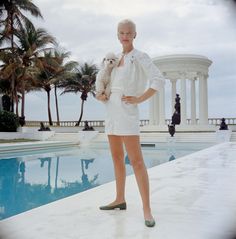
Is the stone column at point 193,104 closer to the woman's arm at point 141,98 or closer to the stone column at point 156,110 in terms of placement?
the stone column at point 156,110

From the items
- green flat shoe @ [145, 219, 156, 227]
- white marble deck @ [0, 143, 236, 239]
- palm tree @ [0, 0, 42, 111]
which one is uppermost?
palm tree @ [0, 0, 42, 111]

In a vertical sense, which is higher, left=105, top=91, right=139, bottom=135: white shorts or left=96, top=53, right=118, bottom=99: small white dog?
left=96, top=53, right=118, bottom=99: small white dog

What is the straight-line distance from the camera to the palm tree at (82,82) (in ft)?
95.8

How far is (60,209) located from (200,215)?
1.14 m

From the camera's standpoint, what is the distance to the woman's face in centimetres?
247

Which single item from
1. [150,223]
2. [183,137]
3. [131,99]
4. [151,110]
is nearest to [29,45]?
[151,110]

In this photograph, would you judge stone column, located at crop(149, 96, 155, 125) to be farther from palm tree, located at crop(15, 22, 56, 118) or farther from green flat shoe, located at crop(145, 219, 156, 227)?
green flat shoe, located at crop(145, 219, 156, 227)

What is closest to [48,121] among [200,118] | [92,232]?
[200,118]

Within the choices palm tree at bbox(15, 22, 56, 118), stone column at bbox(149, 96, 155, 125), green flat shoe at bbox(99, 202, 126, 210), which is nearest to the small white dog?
green flat shoe at bbox(99, 202, 126, 210)

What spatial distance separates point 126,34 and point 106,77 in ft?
1.15

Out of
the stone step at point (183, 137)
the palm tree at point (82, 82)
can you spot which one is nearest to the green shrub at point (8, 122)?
the stone step at point (183, 137)

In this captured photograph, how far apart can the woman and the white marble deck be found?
234 millimetres

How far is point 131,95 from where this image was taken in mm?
2420

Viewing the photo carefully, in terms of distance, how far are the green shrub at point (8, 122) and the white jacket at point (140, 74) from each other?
16562mm
